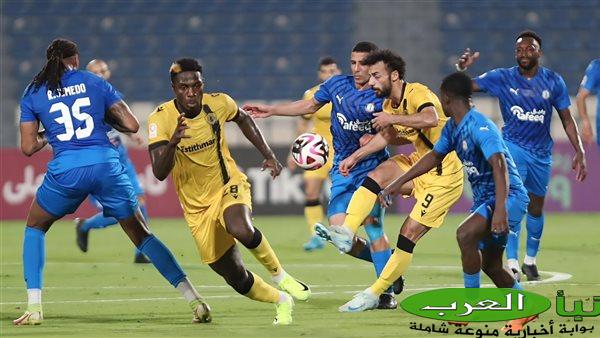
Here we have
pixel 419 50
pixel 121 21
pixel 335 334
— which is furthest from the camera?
pixel 121 21

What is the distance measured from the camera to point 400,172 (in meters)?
9.51

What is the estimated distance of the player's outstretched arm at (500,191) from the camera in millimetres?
7695

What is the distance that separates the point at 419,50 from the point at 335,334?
640 inches

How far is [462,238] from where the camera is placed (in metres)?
7.95

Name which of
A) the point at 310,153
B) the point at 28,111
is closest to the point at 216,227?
the point at 28,111

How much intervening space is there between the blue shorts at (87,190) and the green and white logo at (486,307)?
2192 mm

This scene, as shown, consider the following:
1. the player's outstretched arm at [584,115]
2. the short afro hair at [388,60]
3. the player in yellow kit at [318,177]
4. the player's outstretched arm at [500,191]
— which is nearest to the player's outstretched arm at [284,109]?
the short afro hair at [388,60]

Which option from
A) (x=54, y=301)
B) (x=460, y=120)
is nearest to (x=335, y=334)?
(x=460, y=120)

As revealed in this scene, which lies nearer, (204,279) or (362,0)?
(204,279)

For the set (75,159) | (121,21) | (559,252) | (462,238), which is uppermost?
(121,21)

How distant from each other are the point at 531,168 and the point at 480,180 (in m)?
3.16

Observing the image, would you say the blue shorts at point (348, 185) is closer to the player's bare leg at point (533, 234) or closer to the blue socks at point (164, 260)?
the blue socks at point (164, 260)

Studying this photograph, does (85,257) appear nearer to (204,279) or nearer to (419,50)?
(204,279)

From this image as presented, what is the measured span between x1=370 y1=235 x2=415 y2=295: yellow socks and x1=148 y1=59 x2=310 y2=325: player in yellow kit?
548 mm
